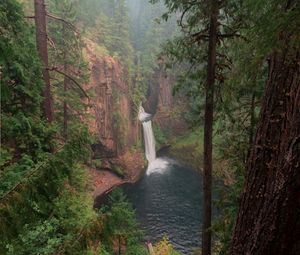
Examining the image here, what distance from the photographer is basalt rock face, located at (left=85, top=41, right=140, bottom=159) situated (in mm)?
28484

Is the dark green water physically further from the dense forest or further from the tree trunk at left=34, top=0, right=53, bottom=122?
the tree trunk at left=34, top=0, right=53, bottom=122

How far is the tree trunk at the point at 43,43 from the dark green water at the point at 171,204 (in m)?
15.1

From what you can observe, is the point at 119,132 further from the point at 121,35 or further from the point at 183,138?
the point at 121,35

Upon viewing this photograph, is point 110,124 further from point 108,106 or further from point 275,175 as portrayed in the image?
point 275,175

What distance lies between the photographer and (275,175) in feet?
7.97

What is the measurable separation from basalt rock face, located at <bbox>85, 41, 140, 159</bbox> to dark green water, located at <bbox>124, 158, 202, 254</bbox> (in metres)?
4.44

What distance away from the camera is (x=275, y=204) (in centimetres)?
227

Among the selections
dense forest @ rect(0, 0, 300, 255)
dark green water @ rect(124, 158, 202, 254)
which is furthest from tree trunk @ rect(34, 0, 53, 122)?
dark green water @ rect(124, 158, 202, 254)

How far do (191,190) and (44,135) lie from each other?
2265 centimetres

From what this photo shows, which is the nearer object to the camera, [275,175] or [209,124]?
[275,175]

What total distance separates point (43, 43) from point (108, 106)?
22469 millimetres

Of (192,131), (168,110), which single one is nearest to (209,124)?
(192,131)

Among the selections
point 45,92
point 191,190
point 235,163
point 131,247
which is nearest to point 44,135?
point 45,92

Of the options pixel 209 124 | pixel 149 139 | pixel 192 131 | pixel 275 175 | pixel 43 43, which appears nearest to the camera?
pixel 275 175
